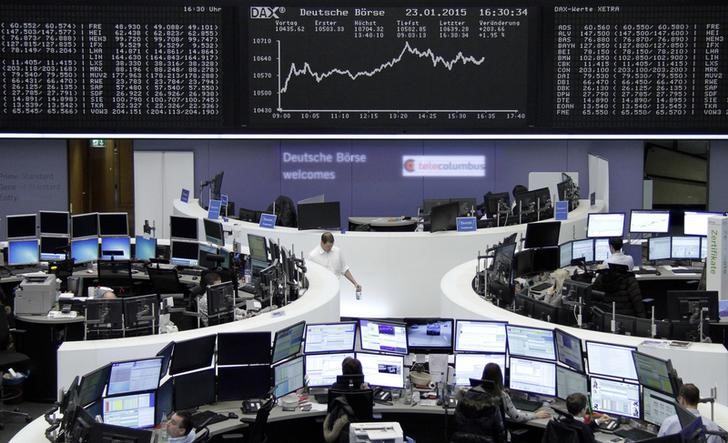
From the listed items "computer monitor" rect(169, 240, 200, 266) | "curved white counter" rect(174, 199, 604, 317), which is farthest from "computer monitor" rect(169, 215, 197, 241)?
"curved white counter" rect(174, 199, 604, 317)

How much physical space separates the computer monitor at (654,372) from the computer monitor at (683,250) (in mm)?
6480

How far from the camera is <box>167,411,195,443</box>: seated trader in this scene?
6.46 meters

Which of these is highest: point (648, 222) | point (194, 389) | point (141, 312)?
point (648, 222)

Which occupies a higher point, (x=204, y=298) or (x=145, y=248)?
(x=145, y=248)

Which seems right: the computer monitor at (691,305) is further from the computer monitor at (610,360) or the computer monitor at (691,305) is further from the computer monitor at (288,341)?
the computer monitor at (288,341)

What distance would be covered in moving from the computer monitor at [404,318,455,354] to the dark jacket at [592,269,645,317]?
243cm

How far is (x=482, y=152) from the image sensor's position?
18219mm

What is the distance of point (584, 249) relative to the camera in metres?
12.7

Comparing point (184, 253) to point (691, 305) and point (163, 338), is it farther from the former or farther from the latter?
A: point (691, 305)

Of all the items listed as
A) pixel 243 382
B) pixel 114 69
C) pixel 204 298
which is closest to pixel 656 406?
pixel 243 382

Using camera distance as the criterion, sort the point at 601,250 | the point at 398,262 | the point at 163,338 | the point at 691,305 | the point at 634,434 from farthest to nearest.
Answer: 1. the point at 601,250
2. the point at 398,262
3. the point at 691,305
4. the point at 163,338
5. the point at 634,434

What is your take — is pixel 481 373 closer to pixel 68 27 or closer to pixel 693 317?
pixel 693 317

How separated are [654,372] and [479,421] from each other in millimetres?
1184

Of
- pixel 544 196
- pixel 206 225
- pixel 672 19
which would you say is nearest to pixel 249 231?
pixel 206 225
